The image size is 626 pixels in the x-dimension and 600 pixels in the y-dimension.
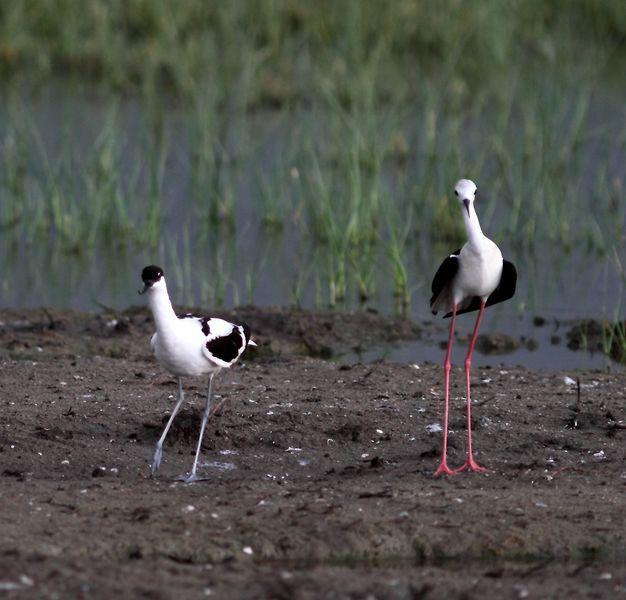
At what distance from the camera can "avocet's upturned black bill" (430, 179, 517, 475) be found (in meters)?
6.34

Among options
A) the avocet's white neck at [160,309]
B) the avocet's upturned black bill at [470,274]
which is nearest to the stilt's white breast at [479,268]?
the avocet's upturned black bill at [470,274]

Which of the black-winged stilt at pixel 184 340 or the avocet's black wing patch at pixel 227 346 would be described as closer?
the black-winged stilt at pixel 184 340

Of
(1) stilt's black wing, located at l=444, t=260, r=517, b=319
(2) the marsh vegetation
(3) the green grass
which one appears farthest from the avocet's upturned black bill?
(3) the green grass

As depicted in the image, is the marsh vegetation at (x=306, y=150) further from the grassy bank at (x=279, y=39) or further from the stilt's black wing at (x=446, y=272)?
the stilt's black wing at (x=446, y=272)

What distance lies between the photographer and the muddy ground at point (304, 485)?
5.00m

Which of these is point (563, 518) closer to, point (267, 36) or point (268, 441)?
point (268, 441)

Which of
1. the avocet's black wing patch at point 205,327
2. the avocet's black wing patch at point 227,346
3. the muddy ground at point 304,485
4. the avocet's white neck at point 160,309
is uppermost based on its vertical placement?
the avocet's white neck at point 160,309

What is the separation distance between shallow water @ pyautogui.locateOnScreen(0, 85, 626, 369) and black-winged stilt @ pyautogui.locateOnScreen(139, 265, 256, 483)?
2959mm

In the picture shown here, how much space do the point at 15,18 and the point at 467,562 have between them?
13.8 meters

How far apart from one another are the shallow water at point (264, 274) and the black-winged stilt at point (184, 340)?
2959mm

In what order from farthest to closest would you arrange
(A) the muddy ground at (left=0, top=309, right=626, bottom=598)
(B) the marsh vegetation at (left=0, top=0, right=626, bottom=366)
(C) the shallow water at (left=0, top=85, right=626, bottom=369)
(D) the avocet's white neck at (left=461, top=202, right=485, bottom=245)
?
(B) the marsh vegetation at (left=0, top=0, right=626, bottom=366) < (C) the shallow water at (left=0, top=85, right=626, bottom=369) < (D) the avocet's white neck at (left=461, top=202, right=485, bottom=245) < (A) the muddy ground at (left=0, top=309, right=626, bottom=598)

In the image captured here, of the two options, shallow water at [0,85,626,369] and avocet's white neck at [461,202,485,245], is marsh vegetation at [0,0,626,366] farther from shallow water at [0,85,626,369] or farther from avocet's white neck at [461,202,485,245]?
avocet's white neck at [461,202,485,245]

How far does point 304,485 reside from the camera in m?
6.16

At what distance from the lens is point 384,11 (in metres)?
18.3
